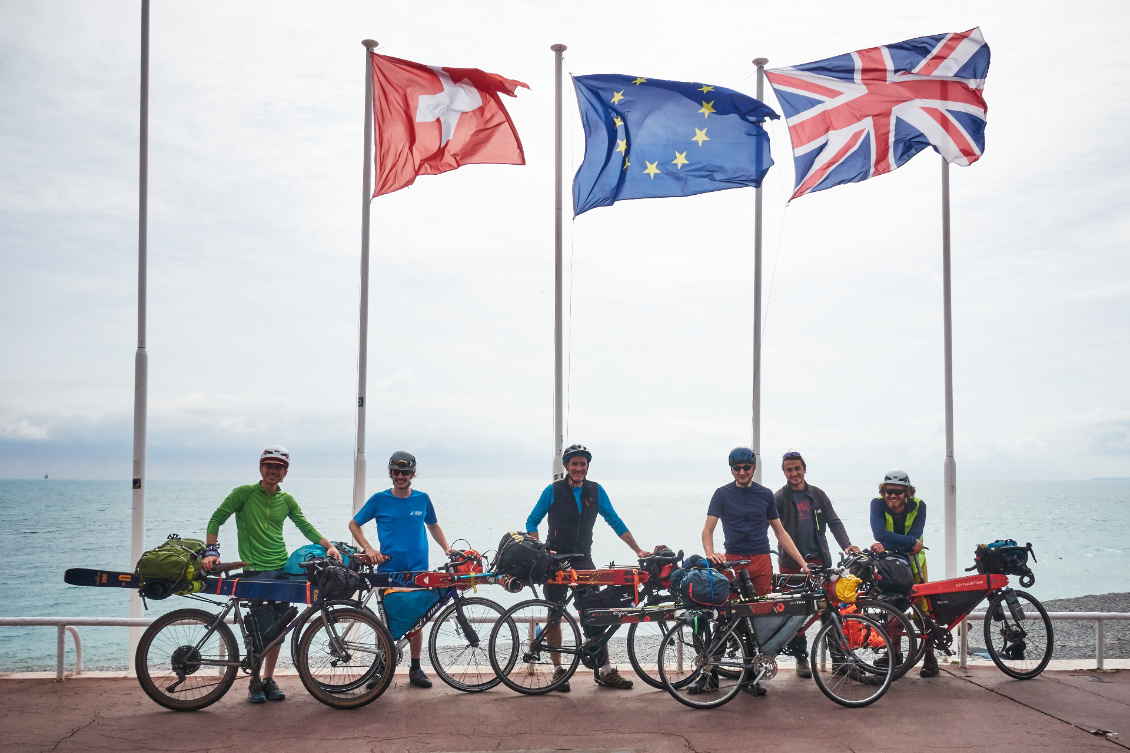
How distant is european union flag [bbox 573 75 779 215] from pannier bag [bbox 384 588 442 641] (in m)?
4.55

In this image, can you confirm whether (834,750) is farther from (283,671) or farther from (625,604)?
(283,671)

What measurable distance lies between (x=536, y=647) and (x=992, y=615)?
151 inches

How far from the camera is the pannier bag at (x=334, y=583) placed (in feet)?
20.4

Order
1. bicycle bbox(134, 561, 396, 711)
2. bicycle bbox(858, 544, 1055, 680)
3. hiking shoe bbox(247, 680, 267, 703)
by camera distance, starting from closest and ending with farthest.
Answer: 1. bicycle bbox(134, 561, 396, 711)
2. hiking shoe bbox(247, 680, 267, 703)
3. bicycle bbox(858, 544, 1055, 680)

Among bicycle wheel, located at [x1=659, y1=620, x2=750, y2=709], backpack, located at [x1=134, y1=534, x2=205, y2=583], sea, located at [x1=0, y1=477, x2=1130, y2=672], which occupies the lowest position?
sea, located at [x1=0, y1=477, x2=1130, y2=672]

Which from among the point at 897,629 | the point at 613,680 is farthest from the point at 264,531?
the point at 897,629

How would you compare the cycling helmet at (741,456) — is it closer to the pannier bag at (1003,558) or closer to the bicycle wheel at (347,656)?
the pannier bag at (1003,558)

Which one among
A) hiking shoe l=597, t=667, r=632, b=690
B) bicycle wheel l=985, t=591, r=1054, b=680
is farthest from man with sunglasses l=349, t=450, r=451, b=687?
bicycle wheel l=985, t=591, r=1054, b=680

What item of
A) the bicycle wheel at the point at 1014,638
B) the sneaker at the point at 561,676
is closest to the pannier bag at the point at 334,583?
the sneaker at the point at 561,676

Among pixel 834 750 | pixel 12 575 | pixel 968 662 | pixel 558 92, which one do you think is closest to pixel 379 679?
pixel 834 750

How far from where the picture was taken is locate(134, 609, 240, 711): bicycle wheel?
612 centimetres

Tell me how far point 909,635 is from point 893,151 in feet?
16.7

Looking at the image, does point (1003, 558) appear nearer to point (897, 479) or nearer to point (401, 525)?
point (897, 479)

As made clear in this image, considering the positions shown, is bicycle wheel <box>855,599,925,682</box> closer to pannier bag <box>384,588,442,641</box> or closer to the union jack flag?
pannier bag <box>384,588,442,641</box>
